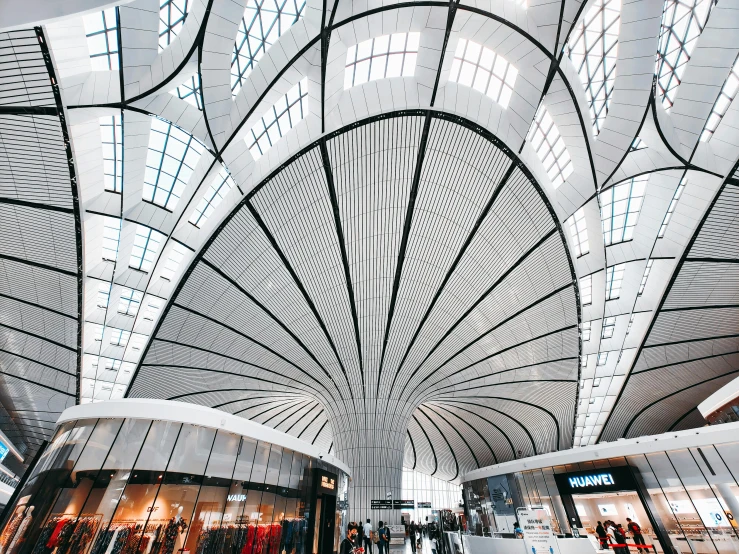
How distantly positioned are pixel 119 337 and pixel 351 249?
16730mm

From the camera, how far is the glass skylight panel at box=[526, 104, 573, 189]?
14.0 metres

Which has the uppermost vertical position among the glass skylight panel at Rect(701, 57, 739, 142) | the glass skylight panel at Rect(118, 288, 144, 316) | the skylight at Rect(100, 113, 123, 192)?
the glass skylight panel at Rect(701, 57, 739, 142)

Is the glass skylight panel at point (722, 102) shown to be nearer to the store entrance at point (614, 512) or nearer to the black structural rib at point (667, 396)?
the store entrance at point (614, 512)

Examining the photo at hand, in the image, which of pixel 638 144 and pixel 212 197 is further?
pixel 212 197

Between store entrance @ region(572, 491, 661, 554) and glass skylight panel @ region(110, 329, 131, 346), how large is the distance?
84.5 feet

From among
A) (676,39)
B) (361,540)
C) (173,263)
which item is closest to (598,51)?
(676,39)

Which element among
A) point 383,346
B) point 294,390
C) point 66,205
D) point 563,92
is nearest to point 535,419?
point 383,346

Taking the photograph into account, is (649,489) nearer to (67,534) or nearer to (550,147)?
(550,147)

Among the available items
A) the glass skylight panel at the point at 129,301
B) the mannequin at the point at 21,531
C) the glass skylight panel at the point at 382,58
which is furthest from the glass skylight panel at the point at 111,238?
the glass skylight panel at the point at 382,58

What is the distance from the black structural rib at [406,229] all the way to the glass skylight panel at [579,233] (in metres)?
8.10

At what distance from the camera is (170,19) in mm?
10008

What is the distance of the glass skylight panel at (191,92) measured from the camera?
37.1 feet

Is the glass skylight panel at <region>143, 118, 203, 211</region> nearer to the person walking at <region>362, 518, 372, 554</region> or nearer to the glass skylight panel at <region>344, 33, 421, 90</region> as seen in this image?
the glass skylight panel at <region>344, 33, 421, 90</region>

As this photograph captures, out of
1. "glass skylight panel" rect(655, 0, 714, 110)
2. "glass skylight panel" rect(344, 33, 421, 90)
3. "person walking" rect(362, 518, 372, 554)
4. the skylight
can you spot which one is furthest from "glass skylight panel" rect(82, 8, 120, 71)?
"person walking" rect(362, 518, 372, 554)
